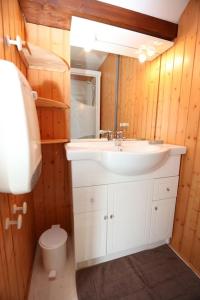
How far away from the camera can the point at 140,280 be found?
1.09 m

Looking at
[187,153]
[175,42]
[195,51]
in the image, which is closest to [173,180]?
[187,153]

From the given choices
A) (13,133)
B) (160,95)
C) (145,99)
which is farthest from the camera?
(145,99)

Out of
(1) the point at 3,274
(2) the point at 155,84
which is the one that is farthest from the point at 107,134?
(1) the point at 3,274

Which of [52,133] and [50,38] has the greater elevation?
[50,38]

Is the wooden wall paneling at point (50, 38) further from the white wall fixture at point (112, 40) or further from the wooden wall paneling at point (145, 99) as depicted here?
the wooden wall paneling at point (145, 99)

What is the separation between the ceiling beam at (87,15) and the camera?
98 centimetres

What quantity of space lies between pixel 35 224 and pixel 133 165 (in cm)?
112

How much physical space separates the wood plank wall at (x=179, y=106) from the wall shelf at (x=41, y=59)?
621 mm

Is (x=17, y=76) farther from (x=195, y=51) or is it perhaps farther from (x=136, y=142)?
(x=195, y=51)

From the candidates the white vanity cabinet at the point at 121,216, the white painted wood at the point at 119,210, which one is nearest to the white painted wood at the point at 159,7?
the white painted wood at the point at 119,210

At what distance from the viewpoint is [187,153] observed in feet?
3.95

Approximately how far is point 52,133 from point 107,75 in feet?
2.47

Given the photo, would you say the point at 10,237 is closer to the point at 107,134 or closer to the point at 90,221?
the point at 90,221

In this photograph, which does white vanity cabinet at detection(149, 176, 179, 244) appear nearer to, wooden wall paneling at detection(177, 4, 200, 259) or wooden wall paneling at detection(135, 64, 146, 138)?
wooden wall paneling at detection(177, 4, 200, 259)
